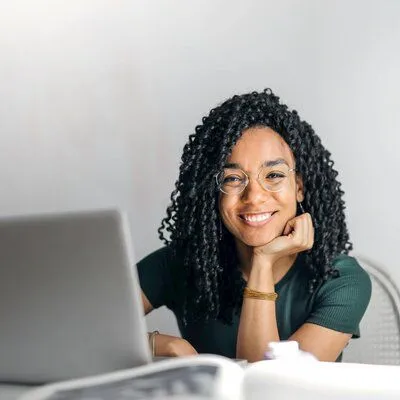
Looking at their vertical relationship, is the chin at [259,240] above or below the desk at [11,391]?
above

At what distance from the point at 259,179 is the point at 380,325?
0.52 metres

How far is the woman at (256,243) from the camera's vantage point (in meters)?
1.59

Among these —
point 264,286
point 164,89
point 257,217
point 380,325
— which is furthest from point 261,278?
point 164,89

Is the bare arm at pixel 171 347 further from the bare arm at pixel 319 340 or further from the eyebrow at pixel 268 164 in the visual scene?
the eyebrow at pixel 268 164

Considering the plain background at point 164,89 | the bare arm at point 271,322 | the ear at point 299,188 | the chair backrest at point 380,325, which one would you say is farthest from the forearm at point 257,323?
the plain background at point 164,89

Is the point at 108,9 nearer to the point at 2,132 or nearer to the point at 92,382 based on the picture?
the point at 2,132

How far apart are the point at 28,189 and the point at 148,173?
0.48 meters

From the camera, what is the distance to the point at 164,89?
8.05 feet

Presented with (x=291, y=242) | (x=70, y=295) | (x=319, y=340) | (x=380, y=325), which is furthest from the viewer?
(x=380, y=325)

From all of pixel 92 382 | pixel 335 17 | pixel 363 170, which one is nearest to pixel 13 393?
pixel 92 382

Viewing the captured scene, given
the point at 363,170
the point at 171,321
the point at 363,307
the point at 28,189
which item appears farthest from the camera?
the point at 28,189

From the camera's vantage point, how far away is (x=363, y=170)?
2229 millimetres

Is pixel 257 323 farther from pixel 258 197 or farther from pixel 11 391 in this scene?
pixel 11 391

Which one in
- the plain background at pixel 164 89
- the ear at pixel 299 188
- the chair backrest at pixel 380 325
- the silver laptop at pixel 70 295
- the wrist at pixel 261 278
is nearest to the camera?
the silver laptop at pixel 70 295
